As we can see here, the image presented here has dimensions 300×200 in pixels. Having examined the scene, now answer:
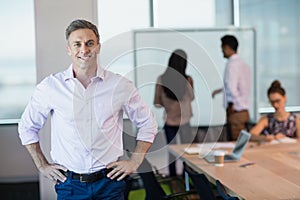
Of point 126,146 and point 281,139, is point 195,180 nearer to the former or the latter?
point 126,146

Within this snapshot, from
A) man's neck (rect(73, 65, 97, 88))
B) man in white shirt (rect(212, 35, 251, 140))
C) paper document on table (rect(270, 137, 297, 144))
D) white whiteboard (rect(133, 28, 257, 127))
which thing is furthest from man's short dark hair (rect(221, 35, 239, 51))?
man's neck (rect(73, 65, 97, 88))

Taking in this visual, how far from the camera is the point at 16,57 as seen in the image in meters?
5.57

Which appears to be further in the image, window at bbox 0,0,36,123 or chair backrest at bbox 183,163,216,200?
window at bbox 0,0,36,123

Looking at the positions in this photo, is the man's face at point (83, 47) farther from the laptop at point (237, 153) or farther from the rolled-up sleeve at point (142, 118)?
the laptop at point (237, 153)

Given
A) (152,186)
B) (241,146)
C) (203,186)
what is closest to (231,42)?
(241,146)

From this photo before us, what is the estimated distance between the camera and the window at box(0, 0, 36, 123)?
549 centimetres

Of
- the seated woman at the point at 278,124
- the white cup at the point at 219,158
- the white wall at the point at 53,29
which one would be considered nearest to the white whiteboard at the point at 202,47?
the seated woman at the point at 278,124

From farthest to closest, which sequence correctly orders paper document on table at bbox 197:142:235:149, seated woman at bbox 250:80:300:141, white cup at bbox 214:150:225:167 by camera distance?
seated woman at bbox 250:80:300:141 → paper document on table at bbox 197:142:235:149 → white cup at bbox 214:150:225:167

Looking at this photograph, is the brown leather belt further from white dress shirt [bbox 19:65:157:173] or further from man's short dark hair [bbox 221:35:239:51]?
man's short dark hair [bbox 221:35:239:51]

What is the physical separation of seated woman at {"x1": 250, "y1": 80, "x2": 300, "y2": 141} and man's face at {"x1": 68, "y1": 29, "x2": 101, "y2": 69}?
2.32 meters

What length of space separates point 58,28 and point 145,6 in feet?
5.39

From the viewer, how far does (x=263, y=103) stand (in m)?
6.46

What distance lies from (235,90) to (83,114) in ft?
10.9

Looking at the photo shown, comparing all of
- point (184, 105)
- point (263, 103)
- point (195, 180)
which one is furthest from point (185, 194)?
point (263, 103)
